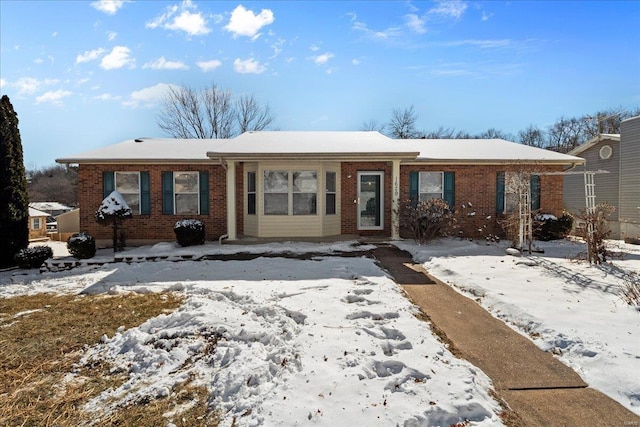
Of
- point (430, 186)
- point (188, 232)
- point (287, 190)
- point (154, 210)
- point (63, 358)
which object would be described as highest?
point (430, 186)

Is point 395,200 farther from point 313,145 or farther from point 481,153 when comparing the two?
point 481,153

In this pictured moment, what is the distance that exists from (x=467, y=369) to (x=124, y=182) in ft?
40.8

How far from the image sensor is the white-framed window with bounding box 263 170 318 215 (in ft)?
40.0

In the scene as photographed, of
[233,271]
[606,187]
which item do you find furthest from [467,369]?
[606,187]

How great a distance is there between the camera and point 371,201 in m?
13.1

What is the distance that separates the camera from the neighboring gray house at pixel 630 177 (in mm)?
16297

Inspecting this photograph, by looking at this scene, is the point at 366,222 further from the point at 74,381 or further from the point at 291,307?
the point at 74,381

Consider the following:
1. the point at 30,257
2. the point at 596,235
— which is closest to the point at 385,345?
the point at 596,235

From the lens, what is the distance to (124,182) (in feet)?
42.2

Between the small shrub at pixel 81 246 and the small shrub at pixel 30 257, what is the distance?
31.7 inches

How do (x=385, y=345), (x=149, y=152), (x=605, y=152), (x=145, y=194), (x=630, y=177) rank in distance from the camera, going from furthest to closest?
(x=605, y=152) → (x=630, y=177) → (x=149, y=152) → (x=145, y=194) → (x=385, y=345)

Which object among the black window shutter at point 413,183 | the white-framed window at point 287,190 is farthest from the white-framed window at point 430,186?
the white-framed window at point 287,190

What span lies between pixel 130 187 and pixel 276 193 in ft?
16.6

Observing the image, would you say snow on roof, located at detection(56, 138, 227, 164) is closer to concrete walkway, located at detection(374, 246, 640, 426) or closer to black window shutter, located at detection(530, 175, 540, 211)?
concrete walkway, located at detection(374, 246, 640, 426)
